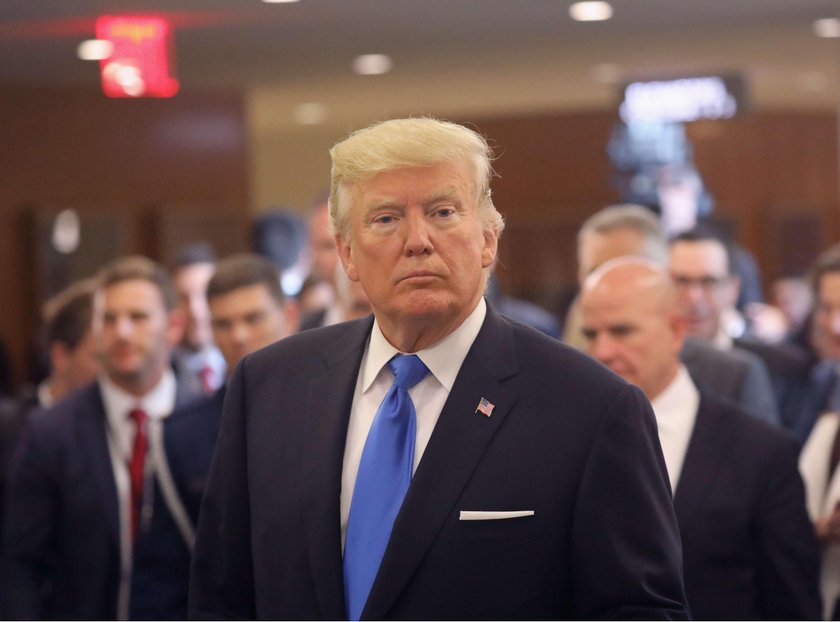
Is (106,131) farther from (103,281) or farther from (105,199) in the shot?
(103,281)

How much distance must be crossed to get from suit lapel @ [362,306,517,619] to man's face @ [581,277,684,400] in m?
1.38

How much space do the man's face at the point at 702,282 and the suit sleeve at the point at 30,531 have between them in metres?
2.83

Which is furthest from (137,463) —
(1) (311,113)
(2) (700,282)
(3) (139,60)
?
(1) (311,113)

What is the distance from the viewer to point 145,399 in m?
4.59

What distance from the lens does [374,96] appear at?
543 inches

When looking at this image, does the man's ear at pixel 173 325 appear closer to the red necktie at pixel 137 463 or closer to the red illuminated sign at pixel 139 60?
the red necktie at pixel 137 463

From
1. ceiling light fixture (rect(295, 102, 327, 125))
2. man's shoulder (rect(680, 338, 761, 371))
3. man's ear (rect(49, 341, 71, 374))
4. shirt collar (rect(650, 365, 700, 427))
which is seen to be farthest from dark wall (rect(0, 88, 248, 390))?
shirt collar (rect(650, 365, 700, 427))

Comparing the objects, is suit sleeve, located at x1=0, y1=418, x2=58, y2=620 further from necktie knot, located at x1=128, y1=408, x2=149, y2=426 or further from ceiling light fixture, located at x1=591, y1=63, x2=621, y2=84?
ceiling light fixture, located at x1=591, y1=63, x2=621, y2=84

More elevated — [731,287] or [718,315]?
[731,287]

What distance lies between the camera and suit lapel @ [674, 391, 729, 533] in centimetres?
334

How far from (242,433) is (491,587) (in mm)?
531

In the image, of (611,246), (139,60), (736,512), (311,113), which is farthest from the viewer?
(311,113)

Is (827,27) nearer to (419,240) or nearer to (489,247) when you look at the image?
(489,247)

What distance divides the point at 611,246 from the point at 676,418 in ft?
4.99
